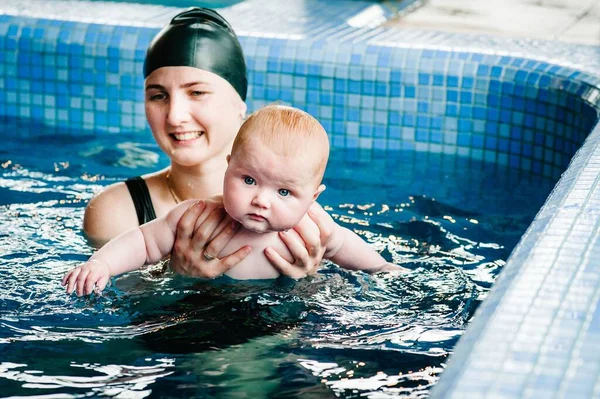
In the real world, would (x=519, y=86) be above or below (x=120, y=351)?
above

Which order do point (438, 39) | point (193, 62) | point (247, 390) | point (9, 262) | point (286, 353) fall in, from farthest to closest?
point (438, 39) < point (9, 262) < point (193, 62) < point (286, 353) < point (247, 390)

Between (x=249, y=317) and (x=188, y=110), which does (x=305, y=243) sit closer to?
(x=249, y=317)

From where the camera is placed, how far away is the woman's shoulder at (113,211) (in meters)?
4.05

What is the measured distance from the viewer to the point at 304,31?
7039 millimetres

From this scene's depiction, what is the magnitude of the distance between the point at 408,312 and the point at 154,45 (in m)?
1.40

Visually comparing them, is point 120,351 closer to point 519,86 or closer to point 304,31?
point 519,86

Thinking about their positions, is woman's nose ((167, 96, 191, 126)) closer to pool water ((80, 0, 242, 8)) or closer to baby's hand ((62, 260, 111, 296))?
baby's hand ((62, 260, 111, 296))

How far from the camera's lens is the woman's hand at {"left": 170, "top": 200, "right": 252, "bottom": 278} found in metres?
3.55

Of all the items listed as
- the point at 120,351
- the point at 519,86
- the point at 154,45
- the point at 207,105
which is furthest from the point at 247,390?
the point at 519,86

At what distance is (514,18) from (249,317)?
5.20m

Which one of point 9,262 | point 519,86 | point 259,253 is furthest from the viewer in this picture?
point 519,86

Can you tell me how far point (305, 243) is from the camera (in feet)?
12.0

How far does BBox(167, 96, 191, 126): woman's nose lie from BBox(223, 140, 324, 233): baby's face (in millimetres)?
521

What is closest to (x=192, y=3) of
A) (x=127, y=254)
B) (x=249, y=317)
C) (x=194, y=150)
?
(x=194, y=150)
